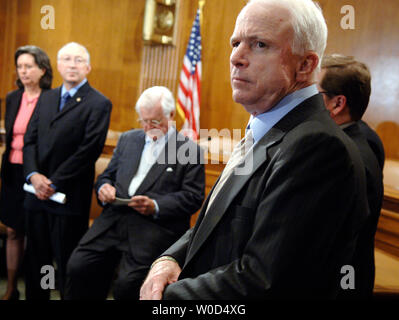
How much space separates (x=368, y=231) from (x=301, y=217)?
0.70m

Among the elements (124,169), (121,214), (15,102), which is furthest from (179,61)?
(15,102)

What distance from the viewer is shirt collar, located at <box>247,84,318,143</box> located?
1107mm

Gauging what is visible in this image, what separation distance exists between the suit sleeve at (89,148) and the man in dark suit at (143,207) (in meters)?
0.24

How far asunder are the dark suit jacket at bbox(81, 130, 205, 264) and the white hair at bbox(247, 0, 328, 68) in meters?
1.53

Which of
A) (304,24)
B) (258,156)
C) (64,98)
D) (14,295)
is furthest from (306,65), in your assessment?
(14,295)

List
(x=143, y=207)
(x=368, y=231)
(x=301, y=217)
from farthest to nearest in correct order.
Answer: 1. (x=143, y=207)
2. (x=368, y=231)
3. (x=301, y=217)

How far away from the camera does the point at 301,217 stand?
91 cm

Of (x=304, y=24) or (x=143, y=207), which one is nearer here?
(x=304, y=24)

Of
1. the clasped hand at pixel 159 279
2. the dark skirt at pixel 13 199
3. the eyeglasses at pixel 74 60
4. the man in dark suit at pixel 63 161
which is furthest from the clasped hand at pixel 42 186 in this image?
the clasped hand at pixel 159 279

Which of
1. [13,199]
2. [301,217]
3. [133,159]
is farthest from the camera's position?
[13,199]

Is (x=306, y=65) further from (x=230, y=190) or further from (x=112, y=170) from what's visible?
(x=112, y=170)

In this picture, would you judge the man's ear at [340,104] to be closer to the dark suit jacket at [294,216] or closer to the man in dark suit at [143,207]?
the dark suit jacket at [294,216]

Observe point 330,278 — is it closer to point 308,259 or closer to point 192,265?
point 308,259

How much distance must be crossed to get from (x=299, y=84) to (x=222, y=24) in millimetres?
785
